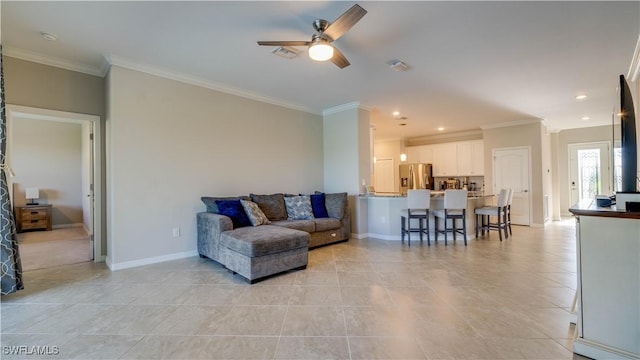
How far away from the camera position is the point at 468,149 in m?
7.93

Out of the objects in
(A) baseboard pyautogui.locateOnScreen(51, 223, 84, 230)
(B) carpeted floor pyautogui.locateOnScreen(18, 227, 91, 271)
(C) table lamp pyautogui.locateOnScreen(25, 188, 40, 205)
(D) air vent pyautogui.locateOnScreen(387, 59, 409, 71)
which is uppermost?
(D) air vent pyautogui.locateOnScreen(387, 59, 409, 71)

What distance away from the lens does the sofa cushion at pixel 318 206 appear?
4965 mm

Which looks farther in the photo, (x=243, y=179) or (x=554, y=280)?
(x=243, y=179)

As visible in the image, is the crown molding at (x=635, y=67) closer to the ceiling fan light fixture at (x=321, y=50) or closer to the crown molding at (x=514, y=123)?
the crown molding at (x=514, y=123)

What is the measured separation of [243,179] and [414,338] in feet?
11.8

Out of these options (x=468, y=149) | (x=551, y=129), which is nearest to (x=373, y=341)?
(x=468, y=149)

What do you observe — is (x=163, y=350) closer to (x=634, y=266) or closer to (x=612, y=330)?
(x=612, y=330)

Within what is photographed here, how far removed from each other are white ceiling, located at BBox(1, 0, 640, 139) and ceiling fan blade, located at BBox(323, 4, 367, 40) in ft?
0.67

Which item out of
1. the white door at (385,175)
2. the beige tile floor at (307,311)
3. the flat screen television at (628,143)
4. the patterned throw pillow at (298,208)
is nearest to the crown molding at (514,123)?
the white door at (385,175)

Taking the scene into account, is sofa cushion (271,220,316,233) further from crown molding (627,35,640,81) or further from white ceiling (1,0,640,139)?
crown molding (627,35,640,81)

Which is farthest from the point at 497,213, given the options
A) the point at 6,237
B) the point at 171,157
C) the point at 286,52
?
the point at 6,237

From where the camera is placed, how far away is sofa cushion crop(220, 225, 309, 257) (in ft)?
9.94

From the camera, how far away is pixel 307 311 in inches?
93.6

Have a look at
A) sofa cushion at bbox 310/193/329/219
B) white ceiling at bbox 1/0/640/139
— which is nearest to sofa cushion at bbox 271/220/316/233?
sofa cushion at bbox 310/193/329/219
